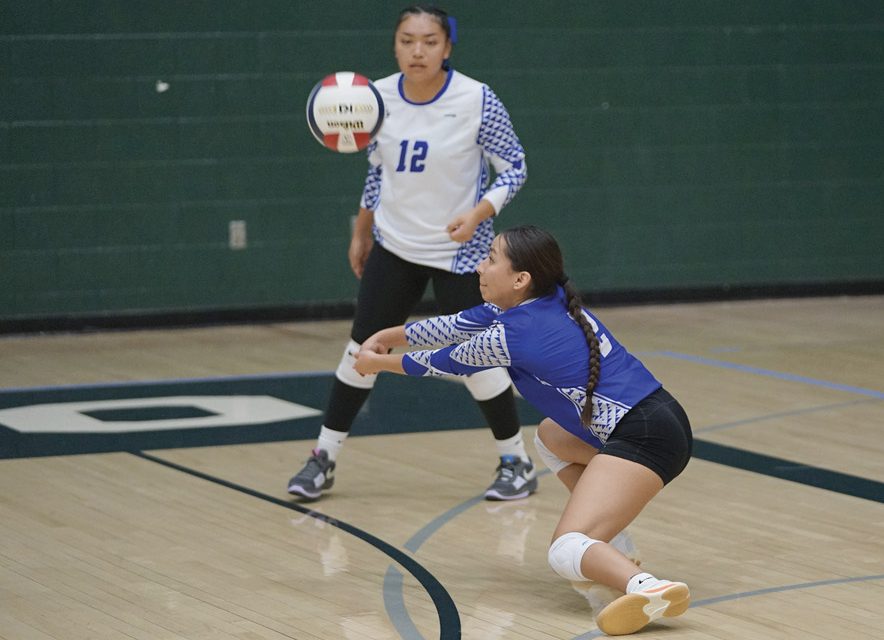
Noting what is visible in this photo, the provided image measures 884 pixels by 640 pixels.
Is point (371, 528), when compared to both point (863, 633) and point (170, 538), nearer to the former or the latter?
point (170, 538)

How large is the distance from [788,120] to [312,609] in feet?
24.6

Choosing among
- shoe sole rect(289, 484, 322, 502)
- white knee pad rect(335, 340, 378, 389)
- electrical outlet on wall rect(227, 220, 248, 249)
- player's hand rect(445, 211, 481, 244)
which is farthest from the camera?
electrical outlet on wall rect(227, 220, 248, 249)

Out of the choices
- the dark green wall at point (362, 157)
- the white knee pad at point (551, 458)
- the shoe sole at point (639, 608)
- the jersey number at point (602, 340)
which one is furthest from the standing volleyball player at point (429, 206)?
the dark green wall at point (362, 157)

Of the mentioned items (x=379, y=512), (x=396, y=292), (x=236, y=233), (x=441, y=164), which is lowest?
(x=379, y=512)

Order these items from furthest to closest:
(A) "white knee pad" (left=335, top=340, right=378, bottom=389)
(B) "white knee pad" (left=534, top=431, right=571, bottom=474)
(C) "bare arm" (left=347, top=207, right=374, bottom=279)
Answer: (C) "bare arm" (left=347, top=207, right=374, bottom=279)
(A) "white knee pad" (left=335, top=340, right=378, bottom=389)
(B) "white knee pad" (left=534, top=431, right=571, bottom=474)

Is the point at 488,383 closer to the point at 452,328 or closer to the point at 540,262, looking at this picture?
the point at 452,328

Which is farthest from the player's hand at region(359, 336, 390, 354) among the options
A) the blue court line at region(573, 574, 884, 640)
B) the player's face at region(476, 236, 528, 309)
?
the blue court line at region(573, 574, 884, 640)

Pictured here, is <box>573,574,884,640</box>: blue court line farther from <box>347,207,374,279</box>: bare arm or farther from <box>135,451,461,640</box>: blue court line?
<box>347,207,374,279</box>: bare arm

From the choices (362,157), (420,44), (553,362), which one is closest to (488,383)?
(420,44)

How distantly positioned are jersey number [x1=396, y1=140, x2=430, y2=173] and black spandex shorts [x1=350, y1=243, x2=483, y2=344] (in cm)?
32

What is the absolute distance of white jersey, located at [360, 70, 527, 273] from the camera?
530 cm

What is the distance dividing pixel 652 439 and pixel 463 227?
4.32ft

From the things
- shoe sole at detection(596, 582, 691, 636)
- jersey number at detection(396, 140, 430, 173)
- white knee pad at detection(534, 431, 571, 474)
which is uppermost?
jersey number at detection(396, 140, 430, 173)

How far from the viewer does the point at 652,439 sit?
4090mm
